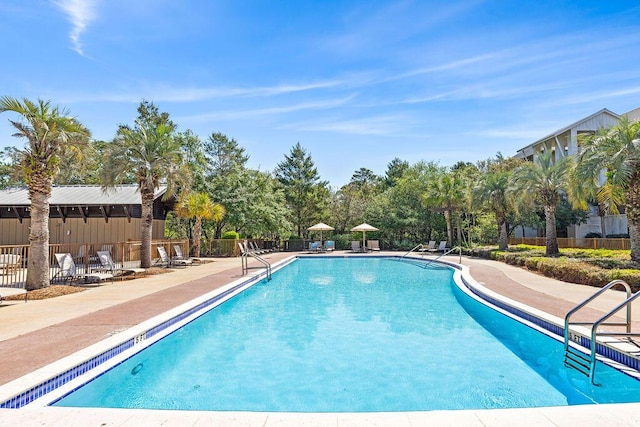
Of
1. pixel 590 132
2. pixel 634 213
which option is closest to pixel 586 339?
pixel 634 213

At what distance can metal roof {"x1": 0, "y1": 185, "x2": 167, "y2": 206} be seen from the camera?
62.5 feet

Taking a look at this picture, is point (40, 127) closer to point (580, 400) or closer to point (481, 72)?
point (580, 400)

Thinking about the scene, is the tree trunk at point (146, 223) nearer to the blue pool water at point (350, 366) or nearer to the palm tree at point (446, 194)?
the blue pool water at point (350, 366)

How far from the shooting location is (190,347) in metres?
6.38

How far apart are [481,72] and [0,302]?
1558cm

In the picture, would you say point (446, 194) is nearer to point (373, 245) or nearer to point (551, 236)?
point (373, 245)

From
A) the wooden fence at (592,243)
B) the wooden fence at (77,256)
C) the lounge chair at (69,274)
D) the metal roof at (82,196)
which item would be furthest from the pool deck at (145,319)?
the wooden fence at (592,243)

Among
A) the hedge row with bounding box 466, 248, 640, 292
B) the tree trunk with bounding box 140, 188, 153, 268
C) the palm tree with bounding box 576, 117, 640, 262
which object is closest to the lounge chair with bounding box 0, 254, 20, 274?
the tree trunk with bounding box 140, 188, 153, 268

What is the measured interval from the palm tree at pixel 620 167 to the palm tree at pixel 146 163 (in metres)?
14.2

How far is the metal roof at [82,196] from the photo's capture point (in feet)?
62.5

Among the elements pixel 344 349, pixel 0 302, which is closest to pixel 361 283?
pixel 344 349

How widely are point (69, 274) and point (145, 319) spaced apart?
19.8 ft

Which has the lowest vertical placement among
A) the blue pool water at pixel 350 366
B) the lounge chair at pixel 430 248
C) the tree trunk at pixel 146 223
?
the blue pool water at pixel 350 366

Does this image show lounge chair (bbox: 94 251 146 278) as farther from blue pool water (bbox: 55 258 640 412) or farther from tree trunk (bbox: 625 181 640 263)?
tree trunk (bbox: 625 181 640 263)
